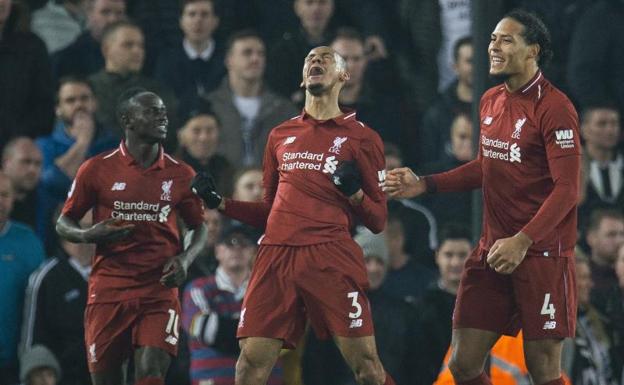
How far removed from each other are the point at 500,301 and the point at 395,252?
140 inches

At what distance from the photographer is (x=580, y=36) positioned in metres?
13.2

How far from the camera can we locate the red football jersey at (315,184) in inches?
356

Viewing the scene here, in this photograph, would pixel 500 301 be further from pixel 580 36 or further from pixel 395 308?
pixel 580 36

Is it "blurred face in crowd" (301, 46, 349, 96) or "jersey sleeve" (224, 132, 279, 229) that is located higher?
"blurred face in crowd" (301, 46, 349, 96)

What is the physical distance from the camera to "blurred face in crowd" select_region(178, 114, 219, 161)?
1226 centimetres

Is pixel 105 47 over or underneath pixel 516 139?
over

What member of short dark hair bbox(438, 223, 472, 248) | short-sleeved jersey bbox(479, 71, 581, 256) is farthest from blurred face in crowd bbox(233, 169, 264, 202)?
short-sleeved jersey bbox(479, 71, 581, 256)

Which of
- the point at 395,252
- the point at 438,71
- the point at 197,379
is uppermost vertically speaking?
the point at 438,71

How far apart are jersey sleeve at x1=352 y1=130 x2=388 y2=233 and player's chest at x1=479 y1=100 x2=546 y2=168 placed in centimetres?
67

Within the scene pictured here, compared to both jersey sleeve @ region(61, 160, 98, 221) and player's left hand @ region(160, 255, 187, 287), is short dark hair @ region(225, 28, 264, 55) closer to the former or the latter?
jersey sleeve @ region(61, 160, 98, 221)

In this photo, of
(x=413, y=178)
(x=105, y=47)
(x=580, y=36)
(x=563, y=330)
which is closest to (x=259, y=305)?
(x=413, y=178)

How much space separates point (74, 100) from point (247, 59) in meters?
1.38

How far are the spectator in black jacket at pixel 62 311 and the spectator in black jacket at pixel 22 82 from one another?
1442 mm

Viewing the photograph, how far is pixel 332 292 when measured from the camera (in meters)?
8.99
